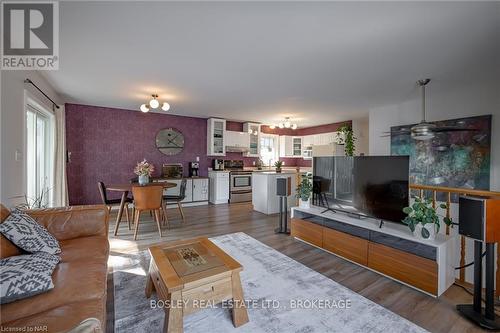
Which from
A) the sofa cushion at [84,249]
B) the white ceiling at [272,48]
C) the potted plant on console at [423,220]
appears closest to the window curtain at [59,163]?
the white ceiling at [272,48]

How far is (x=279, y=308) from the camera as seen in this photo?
1809mm

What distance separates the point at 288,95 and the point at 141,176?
2976 millimetres

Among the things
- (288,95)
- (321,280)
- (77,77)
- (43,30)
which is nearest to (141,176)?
(77,77)

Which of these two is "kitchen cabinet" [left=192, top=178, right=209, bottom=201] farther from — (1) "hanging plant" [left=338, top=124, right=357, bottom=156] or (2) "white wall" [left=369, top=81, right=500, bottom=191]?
(2) "white wall" [left=369, top=81, right=500, bottom=191]

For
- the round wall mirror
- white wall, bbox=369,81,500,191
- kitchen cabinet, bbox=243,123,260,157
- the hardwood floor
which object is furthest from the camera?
Answer: kitchen cabinet, bbox=243,123,260,157

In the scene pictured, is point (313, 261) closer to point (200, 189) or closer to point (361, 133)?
point (200, 189)

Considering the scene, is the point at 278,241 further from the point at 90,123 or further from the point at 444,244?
the point at 90,123

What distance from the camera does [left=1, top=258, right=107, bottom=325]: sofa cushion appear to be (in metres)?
1.10

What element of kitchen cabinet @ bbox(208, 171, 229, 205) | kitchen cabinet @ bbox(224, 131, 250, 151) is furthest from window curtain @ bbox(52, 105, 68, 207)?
kitchen cabinet @ bbox(224, 131, 250, 151)

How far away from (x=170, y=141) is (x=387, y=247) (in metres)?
5.36

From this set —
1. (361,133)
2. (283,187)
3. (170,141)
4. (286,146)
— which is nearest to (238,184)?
(170,141)

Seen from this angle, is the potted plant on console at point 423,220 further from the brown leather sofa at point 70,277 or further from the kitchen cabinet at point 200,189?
the kitchen cabinet at point 200,189

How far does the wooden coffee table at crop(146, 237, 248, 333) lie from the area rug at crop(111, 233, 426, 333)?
0.18m

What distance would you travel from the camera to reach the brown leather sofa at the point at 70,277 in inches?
41.2
